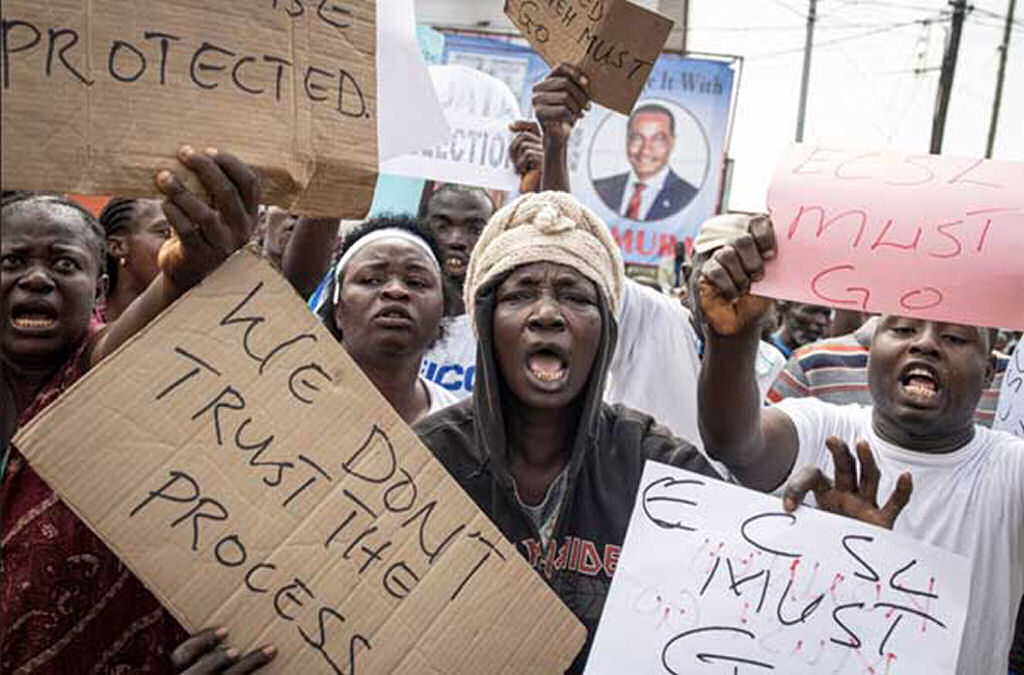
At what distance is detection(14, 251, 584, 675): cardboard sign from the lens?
125 centimetres

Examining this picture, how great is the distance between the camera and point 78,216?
201 centimetres

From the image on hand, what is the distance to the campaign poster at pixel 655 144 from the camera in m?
10.3

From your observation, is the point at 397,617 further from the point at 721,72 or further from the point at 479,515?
the point at 721,72

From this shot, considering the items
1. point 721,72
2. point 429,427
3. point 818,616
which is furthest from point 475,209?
point 721,72

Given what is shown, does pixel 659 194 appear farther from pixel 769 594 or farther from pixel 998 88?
pixel 998 88

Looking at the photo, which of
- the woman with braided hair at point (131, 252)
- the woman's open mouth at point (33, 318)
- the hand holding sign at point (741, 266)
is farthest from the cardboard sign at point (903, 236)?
the woman with braided hair at point (131, 252)

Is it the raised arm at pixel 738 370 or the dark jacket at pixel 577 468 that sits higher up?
the raised arm at pixel 738 370

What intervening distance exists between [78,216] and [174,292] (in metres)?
0.81

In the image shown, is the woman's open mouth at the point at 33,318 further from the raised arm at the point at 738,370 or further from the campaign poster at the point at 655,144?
the campaign poster at the point at 655,144

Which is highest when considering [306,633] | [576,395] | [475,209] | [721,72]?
[721,72]

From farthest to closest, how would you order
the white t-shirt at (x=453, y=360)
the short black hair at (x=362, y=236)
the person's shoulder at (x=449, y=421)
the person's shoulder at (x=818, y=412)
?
the white t-shirt at (x=453, y=360) < the short black hair at (x=362, y=236) < the person's shoulder at (x=818, y=412) < the person's shoulder at (x=449, y=421)

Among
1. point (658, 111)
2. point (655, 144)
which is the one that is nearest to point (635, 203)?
point (655, 144)

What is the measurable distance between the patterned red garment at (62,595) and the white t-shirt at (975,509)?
1422 mm

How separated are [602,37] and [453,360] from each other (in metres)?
1.29
